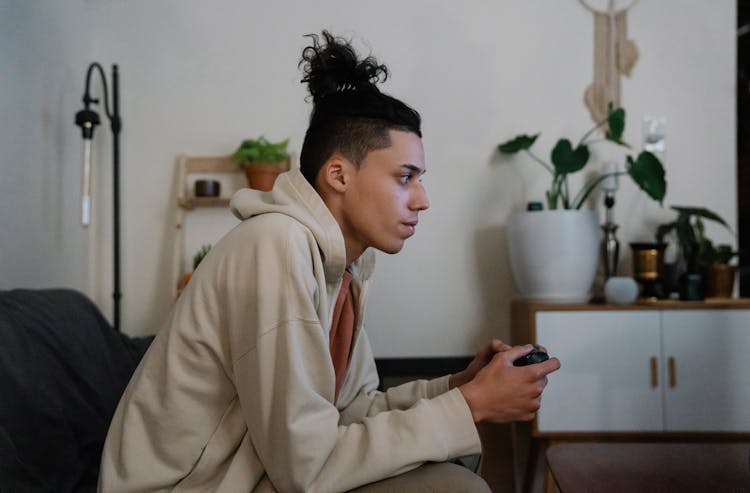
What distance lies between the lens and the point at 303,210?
1.00 metres

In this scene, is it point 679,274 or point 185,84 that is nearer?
point 679,274

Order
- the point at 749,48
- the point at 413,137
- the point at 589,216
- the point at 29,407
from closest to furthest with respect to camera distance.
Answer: the point at 413,137, the point at 29,407, the point at 589,216, the point at 749,48

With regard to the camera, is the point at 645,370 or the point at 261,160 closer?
the point at 645,370

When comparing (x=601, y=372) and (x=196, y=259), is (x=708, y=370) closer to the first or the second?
(x=601, y=372)

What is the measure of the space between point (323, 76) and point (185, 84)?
1.59 metres

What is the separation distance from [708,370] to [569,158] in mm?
862

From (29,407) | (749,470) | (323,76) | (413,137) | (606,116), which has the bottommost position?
(749,470)

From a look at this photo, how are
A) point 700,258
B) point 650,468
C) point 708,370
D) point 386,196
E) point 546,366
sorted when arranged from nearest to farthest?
point 546,366
point 386,196
point 650,468
point 708,370
point 700,258

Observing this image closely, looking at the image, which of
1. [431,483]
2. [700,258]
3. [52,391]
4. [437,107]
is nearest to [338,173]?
[431,483]

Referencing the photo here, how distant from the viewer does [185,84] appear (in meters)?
2.56

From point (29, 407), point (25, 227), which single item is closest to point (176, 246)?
point (25, 227)

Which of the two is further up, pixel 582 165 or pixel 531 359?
pixel 582 165

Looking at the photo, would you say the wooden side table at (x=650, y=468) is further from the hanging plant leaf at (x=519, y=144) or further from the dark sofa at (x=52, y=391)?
the hanging plant leaf at (x=519, y=144)

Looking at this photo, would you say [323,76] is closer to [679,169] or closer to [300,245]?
[300,245]
